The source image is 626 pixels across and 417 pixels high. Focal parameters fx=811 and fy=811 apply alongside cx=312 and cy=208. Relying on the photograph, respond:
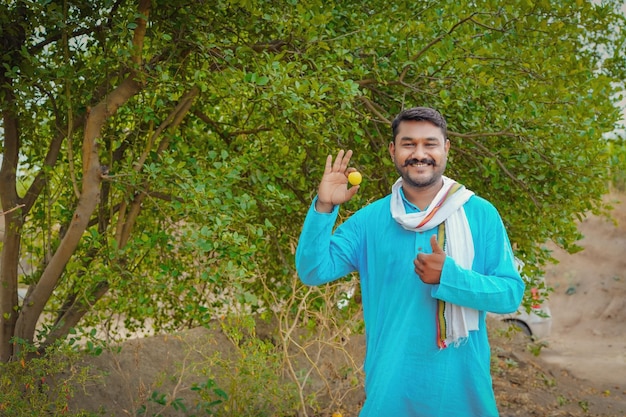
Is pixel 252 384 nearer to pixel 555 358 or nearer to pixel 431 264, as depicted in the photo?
pixel 431 264

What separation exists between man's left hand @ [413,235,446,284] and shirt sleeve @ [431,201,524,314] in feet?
0.05

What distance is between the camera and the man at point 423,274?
102 inches

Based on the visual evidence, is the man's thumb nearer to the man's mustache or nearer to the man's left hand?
the man's left hand

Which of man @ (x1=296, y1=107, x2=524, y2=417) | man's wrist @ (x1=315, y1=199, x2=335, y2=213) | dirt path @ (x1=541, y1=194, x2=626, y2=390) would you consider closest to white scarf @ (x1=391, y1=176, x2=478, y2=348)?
man @ (x1=296, y1=107, x2=524, y2=417)

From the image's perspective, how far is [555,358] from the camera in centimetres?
1292

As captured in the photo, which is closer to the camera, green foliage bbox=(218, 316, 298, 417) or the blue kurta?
the blue kurta

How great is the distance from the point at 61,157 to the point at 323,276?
392 centimetres

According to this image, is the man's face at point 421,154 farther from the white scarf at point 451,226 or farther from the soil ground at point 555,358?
the soil ground at point 555,358

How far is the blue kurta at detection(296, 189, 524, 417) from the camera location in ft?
8.45

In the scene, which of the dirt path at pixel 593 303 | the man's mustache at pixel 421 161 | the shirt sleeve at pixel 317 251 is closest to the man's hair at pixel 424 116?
the man's mustache at pixel 421 161

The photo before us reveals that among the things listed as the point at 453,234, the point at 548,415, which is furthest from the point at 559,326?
the point at 453,234

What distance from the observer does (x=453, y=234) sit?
106 inches

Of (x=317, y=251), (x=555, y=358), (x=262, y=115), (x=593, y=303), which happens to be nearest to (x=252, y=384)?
(x=262, y=115)

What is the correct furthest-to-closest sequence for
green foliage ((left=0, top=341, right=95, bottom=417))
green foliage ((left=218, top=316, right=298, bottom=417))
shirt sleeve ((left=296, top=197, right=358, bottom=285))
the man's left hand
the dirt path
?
the dirt path, green foliage ((left=218, top=316, right=298, bottom=417)), green foliage ((left=0, top=341, right=95, bottom=417)), shirt sleeve ((left=296, top=197, right=358, bottom=285)), the man's left hand
